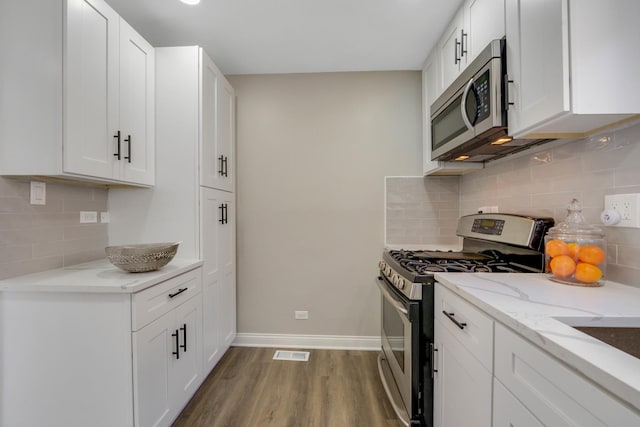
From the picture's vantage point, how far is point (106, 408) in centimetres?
121

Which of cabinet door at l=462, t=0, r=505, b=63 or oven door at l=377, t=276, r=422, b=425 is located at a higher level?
cabinet door at l=462, t=0, r=505, b=63

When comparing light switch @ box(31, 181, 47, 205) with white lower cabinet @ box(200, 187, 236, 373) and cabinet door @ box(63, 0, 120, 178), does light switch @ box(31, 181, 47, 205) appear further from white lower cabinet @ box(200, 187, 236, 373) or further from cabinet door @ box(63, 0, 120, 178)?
white lower cabinet @ box(200, 187, 236, 373)

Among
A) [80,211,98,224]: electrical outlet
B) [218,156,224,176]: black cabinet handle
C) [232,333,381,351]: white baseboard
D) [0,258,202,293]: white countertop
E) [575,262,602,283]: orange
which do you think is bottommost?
[232,333,381,351]: white baseboard

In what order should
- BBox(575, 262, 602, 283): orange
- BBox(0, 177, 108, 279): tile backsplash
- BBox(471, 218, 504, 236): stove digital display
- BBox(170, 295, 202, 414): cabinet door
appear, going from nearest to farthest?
BBox(575, 262, 602, 283): orange → BBox(0, 177, 108, 279): tile backsplash → BBox(170, 295, 202, 414): cabinet door → BBox(471, 218, 504, 236): stove digital display

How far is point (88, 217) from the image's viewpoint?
1.70 metres

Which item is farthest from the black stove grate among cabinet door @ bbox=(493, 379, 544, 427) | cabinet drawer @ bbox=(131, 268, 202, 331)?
cabinet drawer @ bbox=(131, 268, 202, 331)

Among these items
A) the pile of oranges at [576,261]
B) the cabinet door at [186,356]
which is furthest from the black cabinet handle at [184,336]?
the pile of oranges at [576,261]

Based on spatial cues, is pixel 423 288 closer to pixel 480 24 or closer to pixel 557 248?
pixel 557 248

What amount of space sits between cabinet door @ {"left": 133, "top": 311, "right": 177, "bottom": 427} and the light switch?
0.89 meters

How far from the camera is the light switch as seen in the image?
4.59 ft

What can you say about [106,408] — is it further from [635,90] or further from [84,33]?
[635,90]

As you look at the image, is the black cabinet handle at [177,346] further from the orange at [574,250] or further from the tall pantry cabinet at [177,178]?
the orange at [574,250]

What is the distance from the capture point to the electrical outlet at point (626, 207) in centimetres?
98

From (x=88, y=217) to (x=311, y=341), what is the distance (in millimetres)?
1919
